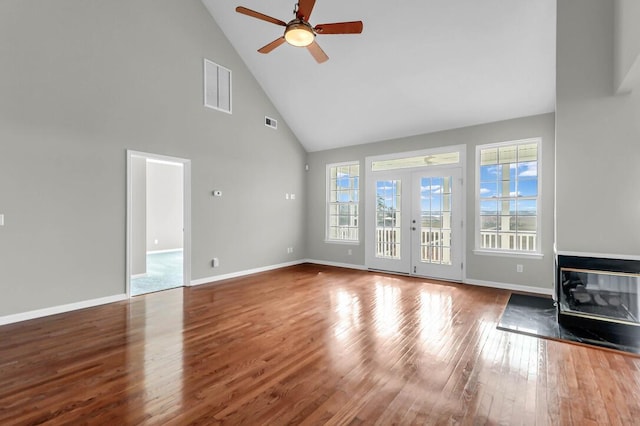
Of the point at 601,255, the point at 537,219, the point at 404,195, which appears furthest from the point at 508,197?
the point at 601,255

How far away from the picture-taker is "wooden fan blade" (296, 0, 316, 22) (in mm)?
2963

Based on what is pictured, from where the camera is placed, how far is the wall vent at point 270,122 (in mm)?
6676

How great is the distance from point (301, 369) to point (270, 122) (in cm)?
553

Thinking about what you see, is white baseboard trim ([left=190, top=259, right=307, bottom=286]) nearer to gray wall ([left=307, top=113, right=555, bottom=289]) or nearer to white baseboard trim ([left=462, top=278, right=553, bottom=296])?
gray wall ([left=307, top=113, right=555, bottom=289])

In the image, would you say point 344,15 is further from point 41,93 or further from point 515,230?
point 515,230

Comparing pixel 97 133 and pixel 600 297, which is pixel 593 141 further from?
pixel 97 133

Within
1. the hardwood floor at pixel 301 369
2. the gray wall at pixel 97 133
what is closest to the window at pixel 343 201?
the gray wall at pixel 97 133

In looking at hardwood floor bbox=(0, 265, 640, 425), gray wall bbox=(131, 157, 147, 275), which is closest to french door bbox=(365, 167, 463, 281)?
hardwood floor bbox=(0, 265, 640, 425)

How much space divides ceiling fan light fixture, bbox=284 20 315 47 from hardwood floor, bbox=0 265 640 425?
3.21 m

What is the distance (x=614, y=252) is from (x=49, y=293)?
21.6ft

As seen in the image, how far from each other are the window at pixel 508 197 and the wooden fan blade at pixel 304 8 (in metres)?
3.94

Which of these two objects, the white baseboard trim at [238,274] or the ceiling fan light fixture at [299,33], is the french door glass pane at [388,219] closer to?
the white baseboard trim at [238,274]

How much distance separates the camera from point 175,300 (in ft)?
14.5

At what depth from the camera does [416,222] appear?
6125 mm
